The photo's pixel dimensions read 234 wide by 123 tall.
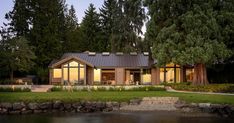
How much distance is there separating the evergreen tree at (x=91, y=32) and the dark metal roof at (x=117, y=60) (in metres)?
18.2

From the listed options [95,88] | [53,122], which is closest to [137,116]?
[53,122]

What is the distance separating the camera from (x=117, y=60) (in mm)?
52562

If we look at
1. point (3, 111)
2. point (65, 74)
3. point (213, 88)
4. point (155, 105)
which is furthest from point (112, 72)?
point (3, 111)

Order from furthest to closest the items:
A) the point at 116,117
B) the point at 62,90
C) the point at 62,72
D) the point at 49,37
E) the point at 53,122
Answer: the point at 49,37
the point at 62,72
the point at 62,90
the point at 116,117
the point at 53,122

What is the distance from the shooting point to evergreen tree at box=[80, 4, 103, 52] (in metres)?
73.1

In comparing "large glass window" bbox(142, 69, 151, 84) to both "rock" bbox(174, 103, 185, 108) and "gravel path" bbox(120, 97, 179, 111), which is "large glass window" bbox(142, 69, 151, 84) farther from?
"rock" bbox(174, 103, 185, 108)

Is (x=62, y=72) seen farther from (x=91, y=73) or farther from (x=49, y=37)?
(x=49, y=37)

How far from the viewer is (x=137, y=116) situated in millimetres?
27516

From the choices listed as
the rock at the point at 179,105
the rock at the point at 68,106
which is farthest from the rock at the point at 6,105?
the rock at the point at 179,105

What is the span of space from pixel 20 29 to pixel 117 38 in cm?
1427

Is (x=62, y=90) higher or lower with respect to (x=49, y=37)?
lower

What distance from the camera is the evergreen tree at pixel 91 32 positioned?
73.1 meters

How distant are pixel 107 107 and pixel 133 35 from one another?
36181mm

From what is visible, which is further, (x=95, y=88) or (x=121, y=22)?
(x=121, y=22)
